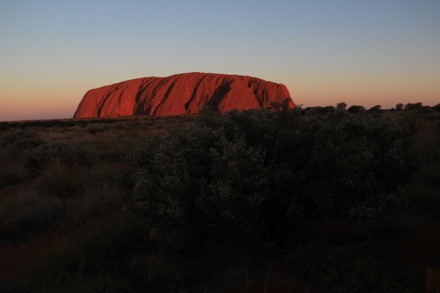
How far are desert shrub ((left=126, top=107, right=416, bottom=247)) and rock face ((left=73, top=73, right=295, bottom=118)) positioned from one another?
7087cm

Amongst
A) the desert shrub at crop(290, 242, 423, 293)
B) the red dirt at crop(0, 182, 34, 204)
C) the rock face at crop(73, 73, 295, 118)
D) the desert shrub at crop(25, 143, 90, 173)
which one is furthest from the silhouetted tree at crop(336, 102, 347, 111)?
the rock face at crop(73, 73, 295, 118)

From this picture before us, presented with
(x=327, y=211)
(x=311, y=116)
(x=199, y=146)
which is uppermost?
(x=311, y=116)

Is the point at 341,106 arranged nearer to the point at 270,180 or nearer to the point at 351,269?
the point at 270,180

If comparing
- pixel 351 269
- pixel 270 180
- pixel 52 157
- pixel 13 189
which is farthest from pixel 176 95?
pixel 351 269

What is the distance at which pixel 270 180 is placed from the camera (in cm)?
417

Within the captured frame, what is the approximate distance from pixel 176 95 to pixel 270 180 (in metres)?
82.7

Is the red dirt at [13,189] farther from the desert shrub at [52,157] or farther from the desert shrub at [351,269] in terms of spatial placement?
the desert shrub at [351,269]

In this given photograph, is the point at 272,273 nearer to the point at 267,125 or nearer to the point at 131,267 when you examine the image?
the point at 131,267

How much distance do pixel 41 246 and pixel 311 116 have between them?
4.15m

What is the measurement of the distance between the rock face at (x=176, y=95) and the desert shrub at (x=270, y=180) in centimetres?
7087

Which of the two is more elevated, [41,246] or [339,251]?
[339,251]

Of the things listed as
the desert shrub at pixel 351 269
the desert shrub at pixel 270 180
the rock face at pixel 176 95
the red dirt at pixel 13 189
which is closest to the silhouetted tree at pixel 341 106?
the desert shrub at pixel 270 180

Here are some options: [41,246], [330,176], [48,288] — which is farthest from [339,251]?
[41,246]

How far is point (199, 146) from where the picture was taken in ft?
15.0
